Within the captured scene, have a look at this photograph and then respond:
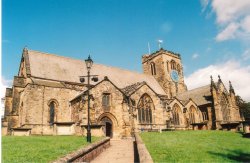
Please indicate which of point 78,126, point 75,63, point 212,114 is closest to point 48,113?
point 78,126

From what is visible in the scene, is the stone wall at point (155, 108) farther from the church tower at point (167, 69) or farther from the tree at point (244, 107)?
Result: the tree at point (244, 107)

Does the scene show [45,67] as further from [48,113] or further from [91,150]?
[91,150]

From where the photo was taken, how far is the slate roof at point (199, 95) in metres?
42.8

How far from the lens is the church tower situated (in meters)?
49.5

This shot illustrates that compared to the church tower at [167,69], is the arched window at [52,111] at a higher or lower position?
lower

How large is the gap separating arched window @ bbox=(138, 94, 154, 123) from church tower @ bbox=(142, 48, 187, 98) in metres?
14.7

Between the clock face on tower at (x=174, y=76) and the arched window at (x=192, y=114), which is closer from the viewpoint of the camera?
the arched window at (x=192, y=114)

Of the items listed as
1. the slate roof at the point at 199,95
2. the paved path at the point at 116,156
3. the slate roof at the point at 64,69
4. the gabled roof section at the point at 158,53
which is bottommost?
the paved path at the point at 116,156

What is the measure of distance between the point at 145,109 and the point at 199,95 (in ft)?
53.1

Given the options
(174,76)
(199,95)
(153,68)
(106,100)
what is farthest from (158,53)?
Result: (106,100)

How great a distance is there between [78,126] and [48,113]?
6785 mm

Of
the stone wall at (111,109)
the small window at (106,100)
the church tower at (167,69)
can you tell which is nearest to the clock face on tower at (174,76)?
the church tower at (167,69)

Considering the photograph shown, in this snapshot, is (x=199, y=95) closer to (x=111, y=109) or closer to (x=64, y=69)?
(x=111, y=109)

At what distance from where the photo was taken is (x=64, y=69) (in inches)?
1363
